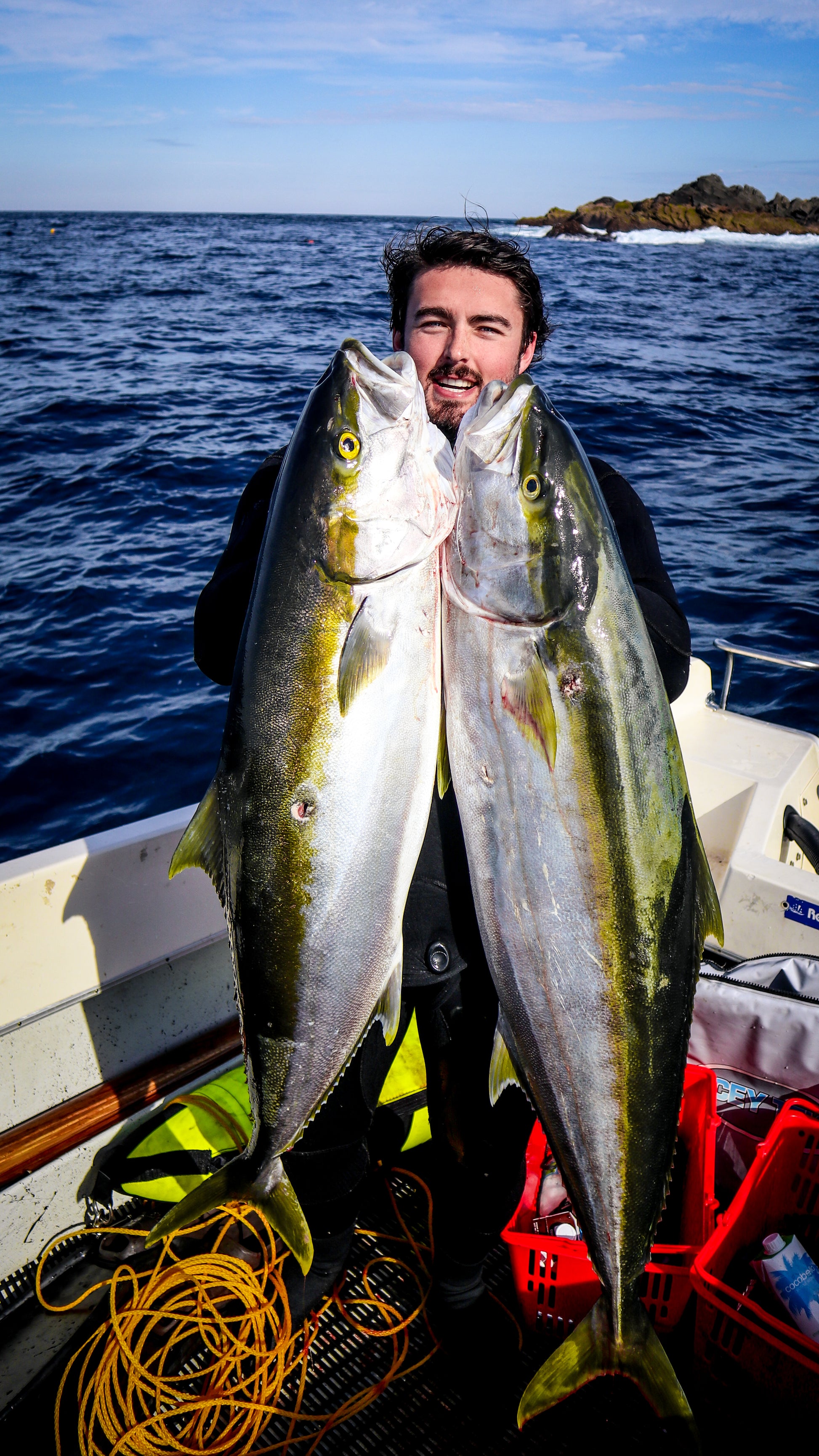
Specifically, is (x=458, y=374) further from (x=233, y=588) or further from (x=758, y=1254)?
(x=758, y=1254)

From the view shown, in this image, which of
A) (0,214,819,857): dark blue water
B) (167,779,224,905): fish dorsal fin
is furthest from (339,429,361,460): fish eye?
(0,214,819,857): dark blue water

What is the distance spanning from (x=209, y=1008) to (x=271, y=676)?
2218 millimetres

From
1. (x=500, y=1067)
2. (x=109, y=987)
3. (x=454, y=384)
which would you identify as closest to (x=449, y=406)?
(x=454, y=384)

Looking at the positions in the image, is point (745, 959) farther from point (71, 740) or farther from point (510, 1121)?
point (71, 740)

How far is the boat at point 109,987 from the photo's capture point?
290cm

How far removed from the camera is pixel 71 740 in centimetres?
739

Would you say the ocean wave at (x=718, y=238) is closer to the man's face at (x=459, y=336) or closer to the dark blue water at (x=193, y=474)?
the dark blue water at (x=193, y=474)

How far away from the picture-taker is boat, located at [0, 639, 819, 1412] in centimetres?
290

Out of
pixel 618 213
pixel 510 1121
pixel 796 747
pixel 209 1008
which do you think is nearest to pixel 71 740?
pixel 209 1008

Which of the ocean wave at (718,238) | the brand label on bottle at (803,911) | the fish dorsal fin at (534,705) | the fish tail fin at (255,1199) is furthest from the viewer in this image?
the ocean wave at (718,238)

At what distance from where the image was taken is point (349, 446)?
169 cm

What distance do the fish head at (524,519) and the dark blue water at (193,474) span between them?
213 inches

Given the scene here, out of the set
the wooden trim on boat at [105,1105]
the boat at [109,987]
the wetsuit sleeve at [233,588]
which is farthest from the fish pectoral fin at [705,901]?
the wooden trim on boat at [105,1105]

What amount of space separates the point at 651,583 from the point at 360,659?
2.74 feet
